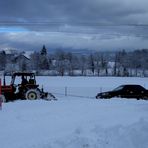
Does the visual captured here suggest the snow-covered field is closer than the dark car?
Yes

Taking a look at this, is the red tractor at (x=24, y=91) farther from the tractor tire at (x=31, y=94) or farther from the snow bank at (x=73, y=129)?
the snow bank at (x=73, y=129)

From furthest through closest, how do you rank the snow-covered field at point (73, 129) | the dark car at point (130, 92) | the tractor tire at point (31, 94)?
the dark car at point (130, 92) → the tractor tire at point (31, 94) → the snow-covered field at point (73, 129)

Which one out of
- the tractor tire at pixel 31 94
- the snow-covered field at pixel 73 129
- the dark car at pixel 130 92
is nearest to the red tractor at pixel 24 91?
the tractor tire at pixel 31 94

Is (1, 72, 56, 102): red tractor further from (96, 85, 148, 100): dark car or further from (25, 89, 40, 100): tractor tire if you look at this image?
(96, 85, 148, 100): dark car

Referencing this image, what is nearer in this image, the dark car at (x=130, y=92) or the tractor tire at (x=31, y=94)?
the tractor tire at (x=31, y=94)

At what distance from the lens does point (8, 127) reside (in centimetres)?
1243

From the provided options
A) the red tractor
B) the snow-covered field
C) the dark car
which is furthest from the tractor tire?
the snow-covered field

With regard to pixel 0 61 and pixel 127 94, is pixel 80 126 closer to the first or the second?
pixel 127 94

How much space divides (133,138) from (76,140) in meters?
1.72

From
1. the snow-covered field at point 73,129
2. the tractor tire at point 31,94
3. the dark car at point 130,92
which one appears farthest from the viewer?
the dark car at point 130,92

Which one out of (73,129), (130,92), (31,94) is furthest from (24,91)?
(73,129)

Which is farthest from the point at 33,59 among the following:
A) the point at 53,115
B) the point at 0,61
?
the point at 53,115

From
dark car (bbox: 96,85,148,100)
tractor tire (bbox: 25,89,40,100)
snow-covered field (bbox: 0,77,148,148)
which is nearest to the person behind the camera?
snow-covered field (bbox: 0,77,148,148)

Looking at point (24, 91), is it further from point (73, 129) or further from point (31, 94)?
point (73, 129)
